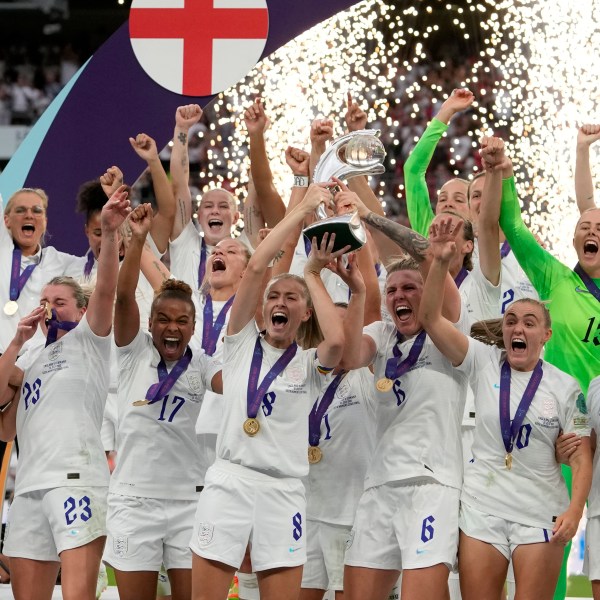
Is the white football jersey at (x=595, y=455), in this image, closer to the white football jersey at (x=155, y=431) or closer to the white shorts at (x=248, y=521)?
the white shorts at (x=248, y=521)

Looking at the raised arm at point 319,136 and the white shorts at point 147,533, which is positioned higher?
the raised arm at point 319,136

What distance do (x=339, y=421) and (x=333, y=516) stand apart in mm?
426

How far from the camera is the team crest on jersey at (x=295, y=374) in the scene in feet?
16.7

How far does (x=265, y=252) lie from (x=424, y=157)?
5.68 feet

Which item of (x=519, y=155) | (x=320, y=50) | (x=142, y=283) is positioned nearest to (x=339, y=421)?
(x=142, y=283)

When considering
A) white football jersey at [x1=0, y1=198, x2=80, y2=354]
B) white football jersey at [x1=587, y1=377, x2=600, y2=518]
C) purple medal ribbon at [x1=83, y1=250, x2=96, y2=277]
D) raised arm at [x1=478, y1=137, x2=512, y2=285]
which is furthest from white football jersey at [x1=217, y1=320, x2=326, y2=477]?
white football jersey at [x1=0, y1=198, x2=80, y2=354]

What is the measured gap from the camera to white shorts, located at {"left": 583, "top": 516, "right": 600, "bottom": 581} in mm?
5176

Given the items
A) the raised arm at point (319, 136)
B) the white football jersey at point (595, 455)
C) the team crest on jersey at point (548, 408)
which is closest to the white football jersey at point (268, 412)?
the team crest on jersey at point (548, 408)

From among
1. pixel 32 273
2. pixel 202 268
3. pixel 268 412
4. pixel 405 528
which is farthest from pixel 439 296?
pixel 32 273

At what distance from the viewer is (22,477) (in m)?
5.28

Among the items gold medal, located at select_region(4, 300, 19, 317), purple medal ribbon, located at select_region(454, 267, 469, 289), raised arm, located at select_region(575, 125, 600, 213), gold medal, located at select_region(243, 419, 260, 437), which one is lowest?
gold medal, located at select_region(243, 419, 260, 437)

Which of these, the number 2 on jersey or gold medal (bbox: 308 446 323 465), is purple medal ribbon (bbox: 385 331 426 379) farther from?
the number 2 on jersey

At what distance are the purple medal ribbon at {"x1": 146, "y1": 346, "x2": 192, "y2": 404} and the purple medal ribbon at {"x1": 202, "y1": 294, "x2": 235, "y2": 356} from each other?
0.63 metres

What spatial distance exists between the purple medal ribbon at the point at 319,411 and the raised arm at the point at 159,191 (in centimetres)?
169
